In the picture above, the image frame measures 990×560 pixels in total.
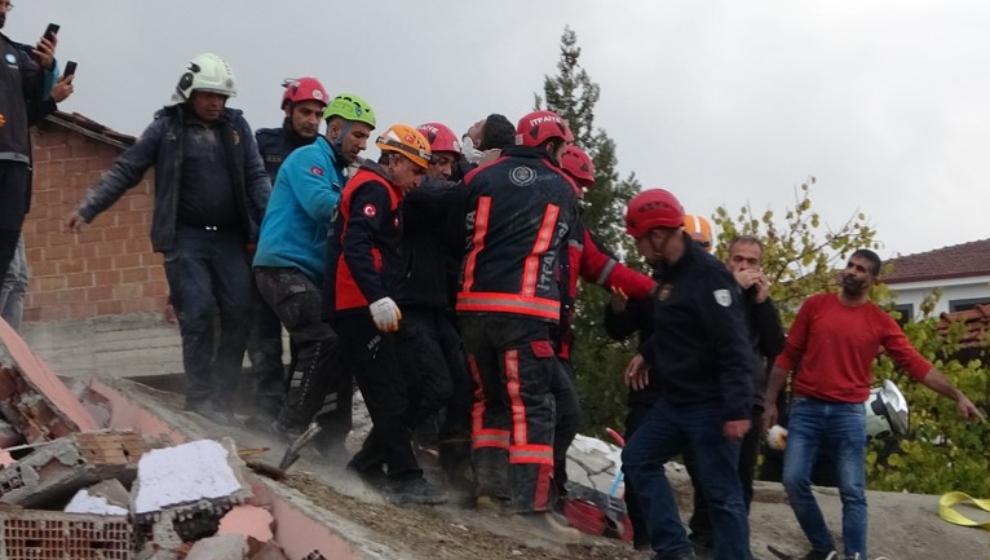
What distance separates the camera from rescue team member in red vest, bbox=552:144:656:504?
8.88m

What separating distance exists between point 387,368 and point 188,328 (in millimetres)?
1535

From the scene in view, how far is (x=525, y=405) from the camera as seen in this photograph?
8.36 metres

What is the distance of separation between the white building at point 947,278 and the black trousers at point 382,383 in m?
28.6

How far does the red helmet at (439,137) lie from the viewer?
948cm

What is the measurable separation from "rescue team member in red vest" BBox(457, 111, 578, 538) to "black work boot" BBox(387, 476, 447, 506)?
0.98 feet

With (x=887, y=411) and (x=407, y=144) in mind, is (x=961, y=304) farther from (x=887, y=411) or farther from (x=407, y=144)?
(x=407, y=144)

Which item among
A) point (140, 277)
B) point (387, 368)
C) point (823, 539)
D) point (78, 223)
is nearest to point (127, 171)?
point (78, 223)

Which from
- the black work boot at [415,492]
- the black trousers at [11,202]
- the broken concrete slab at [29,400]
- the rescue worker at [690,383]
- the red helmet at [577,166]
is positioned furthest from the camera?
the black trousers at [11,202]

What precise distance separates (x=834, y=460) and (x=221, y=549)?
3808 millimetres

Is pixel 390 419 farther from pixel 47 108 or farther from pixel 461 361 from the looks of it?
pixel 47 108

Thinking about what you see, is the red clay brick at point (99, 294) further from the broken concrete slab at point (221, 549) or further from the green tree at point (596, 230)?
the broken concrete slab at point (221, 549)

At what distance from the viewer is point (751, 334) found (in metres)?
8.82

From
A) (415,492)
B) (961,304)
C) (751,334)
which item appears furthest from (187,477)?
(961,304)

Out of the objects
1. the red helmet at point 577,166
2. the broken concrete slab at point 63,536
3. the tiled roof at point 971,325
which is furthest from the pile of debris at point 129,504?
the tiled roof at point 971,325
